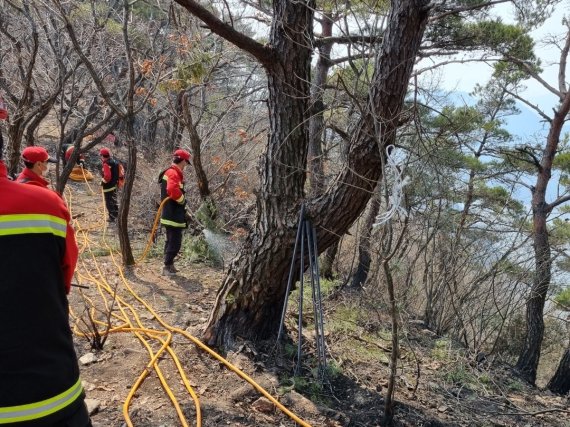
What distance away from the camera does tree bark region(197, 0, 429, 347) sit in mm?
3492

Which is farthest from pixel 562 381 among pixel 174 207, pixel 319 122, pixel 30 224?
pixel 30 224

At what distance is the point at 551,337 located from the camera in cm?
1270

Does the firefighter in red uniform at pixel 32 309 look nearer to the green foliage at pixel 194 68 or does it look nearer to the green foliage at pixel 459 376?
the green foliage at pixel 459 376

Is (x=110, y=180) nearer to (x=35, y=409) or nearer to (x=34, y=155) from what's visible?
(x=34, y=155)

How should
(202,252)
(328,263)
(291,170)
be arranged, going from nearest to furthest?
(291,170) < (202,252) < (328,263)

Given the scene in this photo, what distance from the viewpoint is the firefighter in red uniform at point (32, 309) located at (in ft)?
5.29

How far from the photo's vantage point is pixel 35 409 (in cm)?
168

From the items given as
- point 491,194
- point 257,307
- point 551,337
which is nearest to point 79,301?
point 257,307

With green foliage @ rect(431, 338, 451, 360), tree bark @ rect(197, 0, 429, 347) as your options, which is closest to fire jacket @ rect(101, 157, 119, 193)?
tree bark @ rect(197, 0, 429, 347)

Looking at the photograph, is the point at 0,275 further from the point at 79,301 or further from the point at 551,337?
the point at 551,337

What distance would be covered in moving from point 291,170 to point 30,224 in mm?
2797

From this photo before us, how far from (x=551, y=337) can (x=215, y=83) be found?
10952mm

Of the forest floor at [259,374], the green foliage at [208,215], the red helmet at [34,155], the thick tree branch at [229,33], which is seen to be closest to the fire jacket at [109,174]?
the green foliage at [208,215]

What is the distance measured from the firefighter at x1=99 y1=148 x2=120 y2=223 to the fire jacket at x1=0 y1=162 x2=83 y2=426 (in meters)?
9.06
